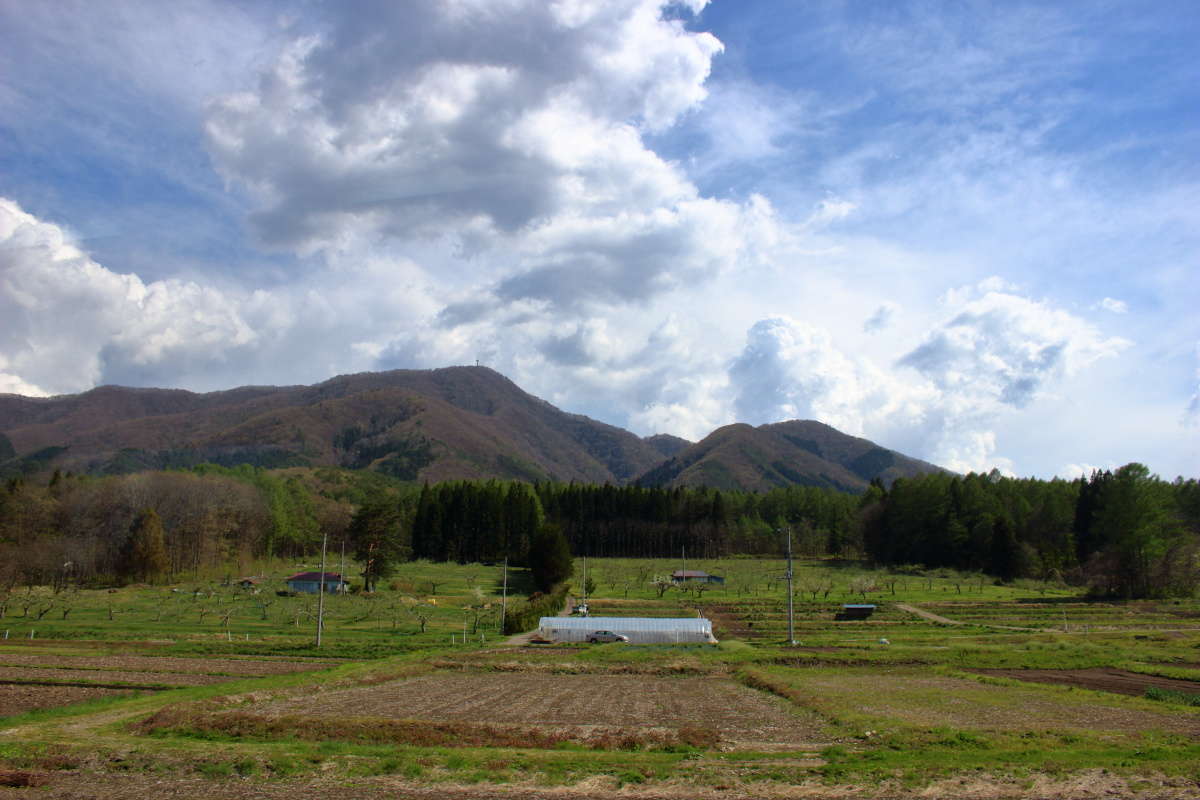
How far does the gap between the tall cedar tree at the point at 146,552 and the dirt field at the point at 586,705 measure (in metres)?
72.2

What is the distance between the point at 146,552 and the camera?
88.9m

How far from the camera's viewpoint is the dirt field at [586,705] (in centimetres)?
2177

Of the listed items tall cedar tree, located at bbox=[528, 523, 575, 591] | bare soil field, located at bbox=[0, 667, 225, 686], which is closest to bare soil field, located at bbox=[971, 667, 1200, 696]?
bare soil field, located at bbox=[0, 667, 225, 686]

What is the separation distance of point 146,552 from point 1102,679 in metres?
95.6

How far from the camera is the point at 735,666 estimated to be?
3838 centimetres

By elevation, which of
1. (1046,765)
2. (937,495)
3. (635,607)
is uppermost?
(937,495)

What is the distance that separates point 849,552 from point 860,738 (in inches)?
5803

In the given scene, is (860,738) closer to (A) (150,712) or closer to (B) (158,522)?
(A) (150,712)

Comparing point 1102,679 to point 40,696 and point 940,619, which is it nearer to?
point 940,619

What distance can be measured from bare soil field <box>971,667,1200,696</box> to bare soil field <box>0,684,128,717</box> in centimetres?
3862

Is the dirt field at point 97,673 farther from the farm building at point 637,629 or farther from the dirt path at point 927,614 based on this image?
the dirt path at point 927,614

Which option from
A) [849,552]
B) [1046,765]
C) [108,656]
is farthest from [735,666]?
[849,552]

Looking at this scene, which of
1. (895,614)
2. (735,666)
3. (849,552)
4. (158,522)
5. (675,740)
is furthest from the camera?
(849,552)

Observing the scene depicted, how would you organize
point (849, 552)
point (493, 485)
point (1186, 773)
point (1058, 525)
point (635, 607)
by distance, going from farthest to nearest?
point (849, 552)
point (493, 485)
point (1058, 525)
point (635, 607)
point (1186, 773)
